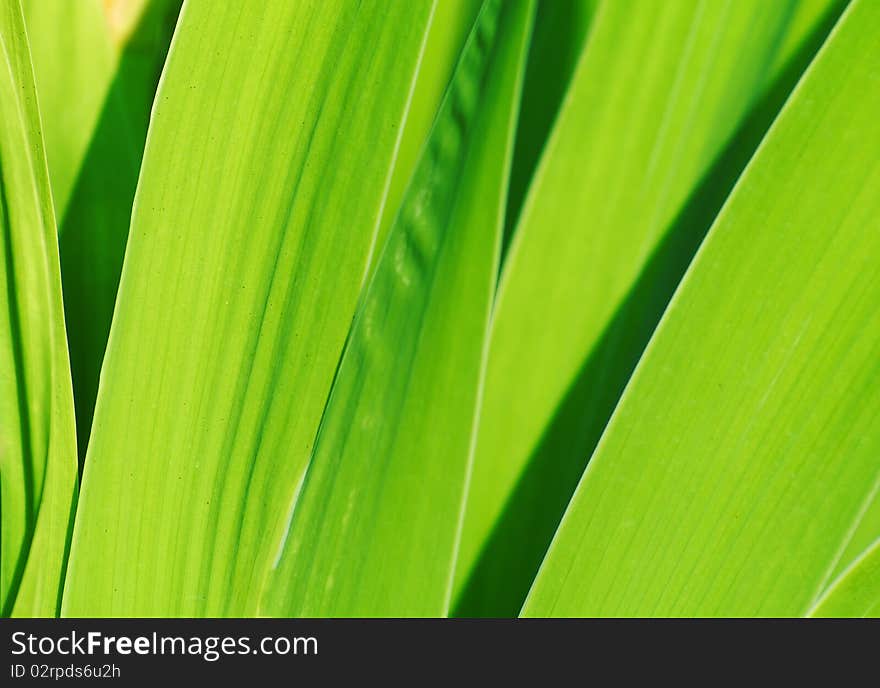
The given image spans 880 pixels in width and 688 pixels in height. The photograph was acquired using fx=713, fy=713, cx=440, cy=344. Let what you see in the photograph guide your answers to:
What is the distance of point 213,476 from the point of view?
0.99 feet

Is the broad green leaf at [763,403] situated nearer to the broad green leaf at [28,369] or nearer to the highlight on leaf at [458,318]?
the highlight on leaf at [458,318]

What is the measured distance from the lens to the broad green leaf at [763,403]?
10.8 inches

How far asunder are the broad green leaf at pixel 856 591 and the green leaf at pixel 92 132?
1.16ft

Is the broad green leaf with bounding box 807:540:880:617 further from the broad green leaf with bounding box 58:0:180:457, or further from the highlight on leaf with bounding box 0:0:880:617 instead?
the broad green leaf with bounding box 58:0:180:457

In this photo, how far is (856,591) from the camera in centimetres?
30

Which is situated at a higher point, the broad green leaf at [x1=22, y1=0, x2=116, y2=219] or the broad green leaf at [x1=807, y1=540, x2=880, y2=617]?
the broad green leaf at [x1=22, y1=0, x2=116, y2=219]

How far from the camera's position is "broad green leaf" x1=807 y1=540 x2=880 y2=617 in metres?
0.29

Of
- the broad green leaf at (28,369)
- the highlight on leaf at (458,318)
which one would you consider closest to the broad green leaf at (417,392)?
the highlight on leaf at (458,318)

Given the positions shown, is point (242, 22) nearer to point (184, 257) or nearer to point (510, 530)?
point (184, 257)

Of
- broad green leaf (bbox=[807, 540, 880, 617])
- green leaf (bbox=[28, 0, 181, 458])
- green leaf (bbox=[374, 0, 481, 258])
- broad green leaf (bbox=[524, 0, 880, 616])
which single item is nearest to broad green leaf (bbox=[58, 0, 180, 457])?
green leaf (bbox=[28, 0, 181, 458])

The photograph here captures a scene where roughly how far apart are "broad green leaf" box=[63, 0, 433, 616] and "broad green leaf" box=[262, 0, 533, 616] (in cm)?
1

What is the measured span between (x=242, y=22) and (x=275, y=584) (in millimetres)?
229

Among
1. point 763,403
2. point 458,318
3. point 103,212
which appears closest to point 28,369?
point 103,212
